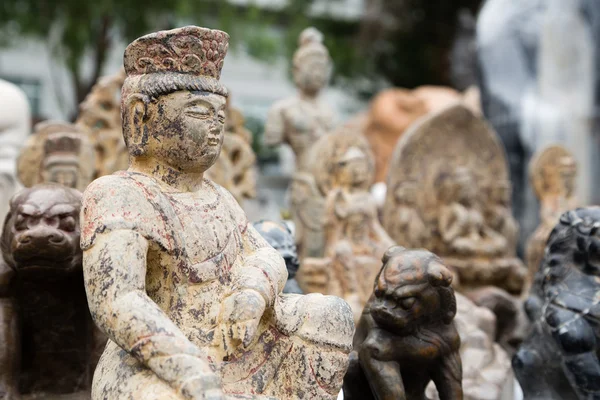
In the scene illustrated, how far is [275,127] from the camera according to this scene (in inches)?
322

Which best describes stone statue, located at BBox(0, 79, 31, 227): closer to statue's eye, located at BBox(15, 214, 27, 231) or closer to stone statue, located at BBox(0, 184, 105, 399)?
stone statue, located at BBox(0, 184, 105, 399)

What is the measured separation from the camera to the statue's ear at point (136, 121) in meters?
3.24

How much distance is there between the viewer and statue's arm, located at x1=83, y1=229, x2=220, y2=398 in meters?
2.85

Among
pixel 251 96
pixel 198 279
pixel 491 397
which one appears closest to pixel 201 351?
pixel 198 279

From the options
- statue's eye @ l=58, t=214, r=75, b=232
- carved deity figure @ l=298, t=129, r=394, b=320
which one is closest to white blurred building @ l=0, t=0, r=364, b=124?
carved deity figure @ l=298, t=129, r=394, b=320

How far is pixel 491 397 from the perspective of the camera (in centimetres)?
488

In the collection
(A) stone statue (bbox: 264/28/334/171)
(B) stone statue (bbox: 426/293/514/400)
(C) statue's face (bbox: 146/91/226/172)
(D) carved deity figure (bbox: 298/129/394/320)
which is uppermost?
(C) statue's face (bbox: 146/91/226/172)

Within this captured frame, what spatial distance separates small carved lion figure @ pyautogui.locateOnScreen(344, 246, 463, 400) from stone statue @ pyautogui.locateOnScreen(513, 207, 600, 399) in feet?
1.63

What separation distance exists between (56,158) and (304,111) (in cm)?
301

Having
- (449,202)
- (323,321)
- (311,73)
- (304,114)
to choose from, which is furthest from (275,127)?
(323,321)

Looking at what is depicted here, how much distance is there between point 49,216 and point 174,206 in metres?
0.66

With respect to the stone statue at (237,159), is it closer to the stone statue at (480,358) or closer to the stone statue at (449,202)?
the stone statue at (449,202)

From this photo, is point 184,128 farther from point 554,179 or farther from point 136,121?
point 554,179

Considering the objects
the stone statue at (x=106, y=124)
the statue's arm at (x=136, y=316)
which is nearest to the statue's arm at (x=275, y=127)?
the stone statue at (x=106, y=124)
